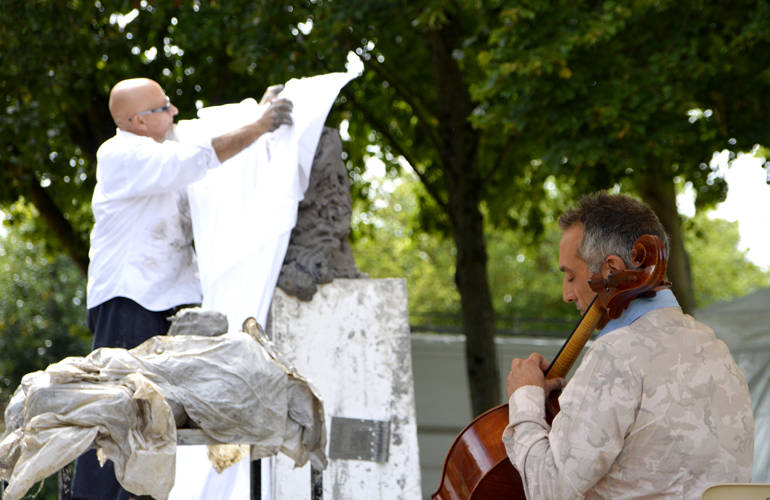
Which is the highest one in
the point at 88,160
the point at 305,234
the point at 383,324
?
the point at 88,160

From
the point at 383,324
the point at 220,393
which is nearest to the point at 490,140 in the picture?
the point at 383,324

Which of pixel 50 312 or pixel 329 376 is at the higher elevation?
pixel 50 312

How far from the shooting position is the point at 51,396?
3062mm

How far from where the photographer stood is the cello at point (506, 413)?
254 centimetres

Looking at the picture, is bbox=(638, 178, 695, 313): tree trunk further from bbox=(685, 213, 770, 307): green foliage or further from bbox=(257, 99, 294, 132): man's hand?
bbox=(685, 213, 770, 307): green foliage

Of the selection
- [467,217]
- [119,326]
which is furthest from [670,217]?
[119,326]

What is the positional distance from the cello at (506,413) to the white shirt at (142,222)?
2045 millimetres

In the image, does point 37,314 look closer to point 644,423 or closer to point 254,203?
point 254,203

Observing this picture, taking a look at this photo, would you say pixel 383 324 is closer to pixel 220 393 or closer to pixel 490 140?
pixel 220 393

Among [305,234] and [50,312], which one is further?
[50,312]

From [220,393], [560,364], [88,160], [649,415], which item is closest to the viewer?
[649,415]

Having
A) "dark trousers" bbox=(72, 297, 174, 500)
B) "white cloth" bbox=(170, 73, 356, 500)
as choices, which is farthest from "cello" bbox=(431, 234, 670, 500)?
"white cloth" bbox=(170, 73, 356, 500)

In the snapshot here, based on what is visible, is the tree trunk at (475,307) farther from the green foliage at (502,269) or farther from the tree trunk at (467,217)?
the green foliage at (502,269)

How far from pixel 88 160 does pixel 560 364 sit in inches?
339
